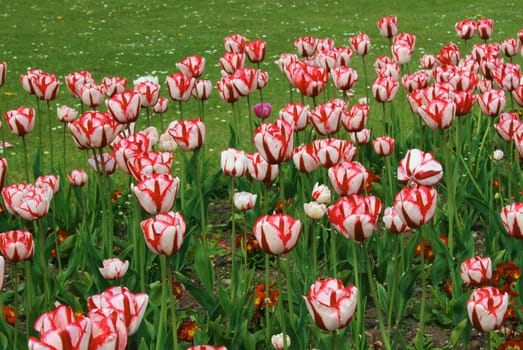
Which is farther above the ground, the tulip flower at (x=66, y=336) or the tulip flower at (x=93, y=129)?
the tulip flower at (x=66, y=336)

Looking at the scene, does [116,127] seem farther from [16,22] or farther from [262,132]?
[16,22]

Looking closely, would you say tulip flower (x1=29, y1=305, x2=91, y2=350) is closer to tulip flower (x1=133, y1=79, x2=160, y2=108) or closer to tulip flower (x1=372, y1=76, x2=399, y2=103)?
tulip flower (x1=133, y1=79, x2=160, y2=108)

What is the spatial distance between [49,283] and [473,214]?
93.6 inches

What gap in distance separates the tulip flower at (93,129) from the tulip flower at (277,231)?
3.74ft

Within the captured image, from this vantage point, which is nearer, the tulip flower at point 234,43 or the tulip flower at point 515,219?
the tulip flower at point 515,219

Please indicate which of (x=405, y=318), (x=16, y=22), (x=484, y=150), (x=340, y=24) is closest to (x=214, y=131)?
(x=484, y=150)

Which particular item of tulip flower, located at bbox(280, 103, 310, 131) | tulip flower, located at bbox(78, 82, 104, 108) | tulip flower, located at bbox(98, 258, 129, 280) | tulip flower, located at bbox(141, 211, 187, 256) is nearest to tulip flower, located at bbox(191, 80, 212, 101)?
tulip flower, located at bbox(78, 82, 104, 108)

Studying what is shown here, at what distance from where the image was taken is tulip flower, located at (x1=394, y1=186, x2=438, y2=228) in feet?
8.71

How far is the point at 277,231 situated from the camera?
248 centimetres

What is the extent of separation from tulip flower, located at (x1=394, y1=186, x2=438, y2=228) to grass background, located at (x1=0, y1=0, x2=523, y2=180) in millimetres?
5245

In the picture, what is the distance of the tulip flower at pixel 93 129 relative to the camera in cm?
340

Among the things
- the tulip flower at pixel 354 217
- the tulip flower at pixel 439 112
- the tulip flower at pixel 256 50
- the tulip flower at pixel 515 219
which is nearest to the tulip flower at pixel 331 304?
the tulip flower at pixel 354 217

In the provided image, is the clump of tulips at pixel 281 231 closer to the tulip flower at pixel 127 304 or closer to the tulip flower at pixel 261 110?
the tulip flower at pixel 127 304

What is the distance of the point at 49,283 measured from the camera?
381 cm
